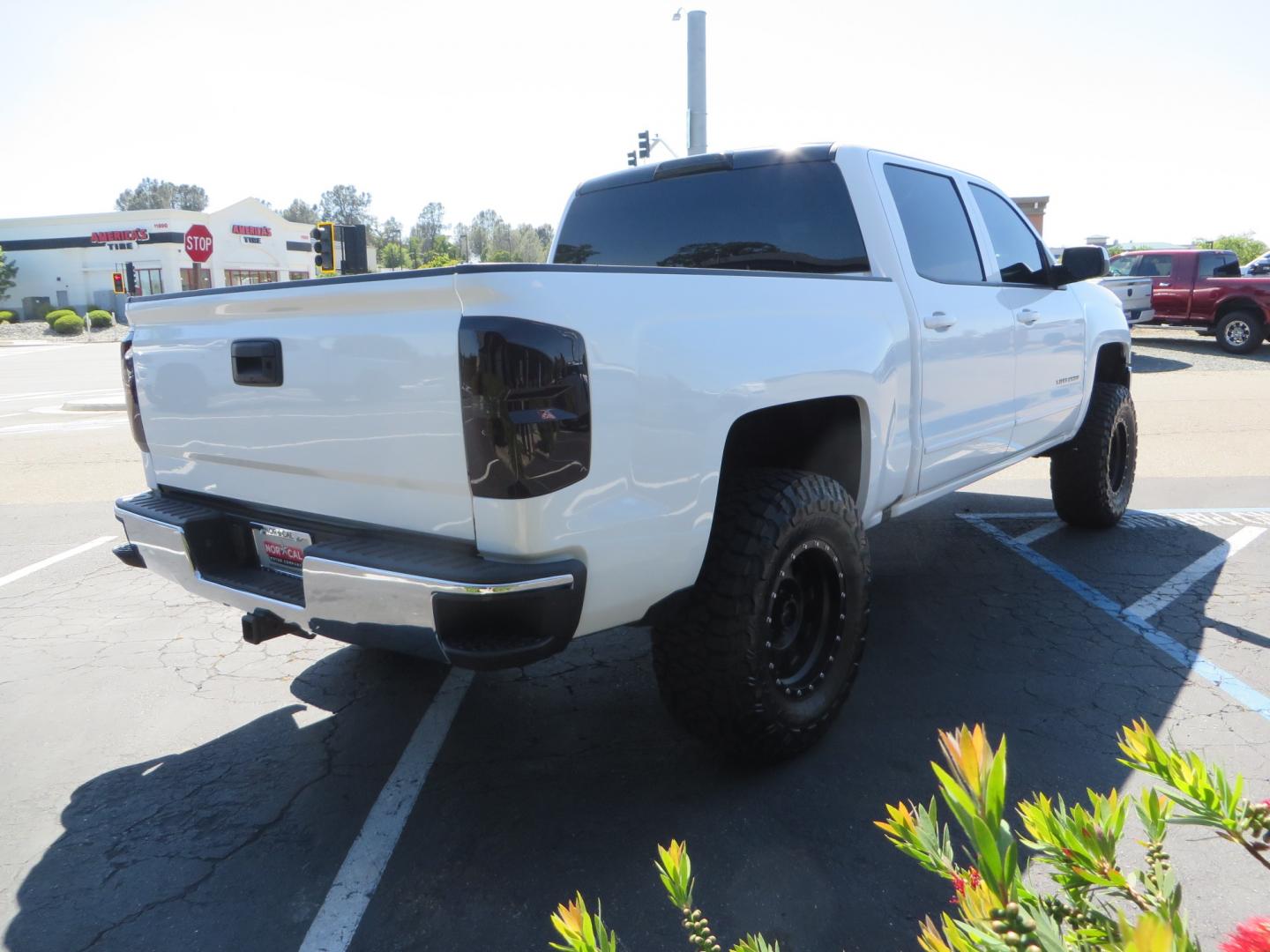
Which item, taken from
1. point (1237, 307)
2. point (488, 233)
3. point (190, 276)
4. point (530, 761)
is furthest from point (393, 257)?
point (530, 761)

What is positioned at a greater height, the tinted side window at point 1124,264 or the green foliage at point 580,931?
the tinted side window at point 1124,264

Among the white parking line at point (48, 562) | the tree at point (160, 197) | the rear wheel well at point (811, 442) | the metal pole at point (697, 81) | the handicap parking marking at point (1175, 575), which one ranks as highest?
the tree at point (160, 197)

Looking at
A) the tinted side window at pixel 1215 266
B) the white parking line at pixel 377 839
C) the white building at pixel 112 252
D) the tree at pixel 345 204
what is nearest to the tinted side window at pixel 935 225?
the white parking line at pixel 377 839

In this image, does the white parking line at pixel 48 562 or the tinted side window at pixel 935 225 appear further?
the white parking line at pixel 48 562

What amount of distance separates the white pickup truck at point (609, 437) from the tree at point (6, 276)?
6654 centimetres

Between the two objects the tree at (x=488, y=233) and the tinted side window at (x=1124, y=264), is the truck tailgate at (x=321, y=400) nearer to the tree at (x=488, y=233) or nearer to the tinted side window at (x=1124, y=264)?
the tinted side window at (x=1124, y=264)

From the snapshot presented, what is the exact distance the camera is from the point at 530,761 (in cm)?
318

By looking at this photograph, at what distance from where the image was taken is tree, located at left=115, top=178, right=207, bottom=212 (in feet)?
408

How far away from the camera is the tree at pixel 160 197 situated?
12425cm

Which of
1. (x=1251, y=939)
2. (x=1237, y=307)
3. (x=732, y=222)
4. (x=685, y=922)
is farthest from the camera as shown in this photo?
(x=1237, y=307)

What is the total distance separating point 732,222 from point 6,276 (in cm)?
6818

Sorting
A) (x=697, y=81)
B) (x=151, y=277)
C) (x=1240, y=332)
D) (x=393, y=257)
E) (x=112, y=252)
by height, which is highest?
(x=697, y=81)

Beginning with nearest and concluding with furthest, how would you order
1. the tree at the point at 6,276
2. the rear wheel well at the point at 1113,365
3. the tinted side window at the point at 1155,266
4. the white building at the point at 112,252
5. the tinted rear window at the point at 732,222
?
1. the tinted rear window at the point at 732,222
2. the rear wheel well at the point at 1113,365
3. the tinted side window at the point at 1155,266
4. the tree at the point at 6,276
5. the white building at the point at 112,252

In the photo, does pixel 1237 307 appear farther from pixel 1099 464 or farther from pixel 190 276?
pixel 190 276
